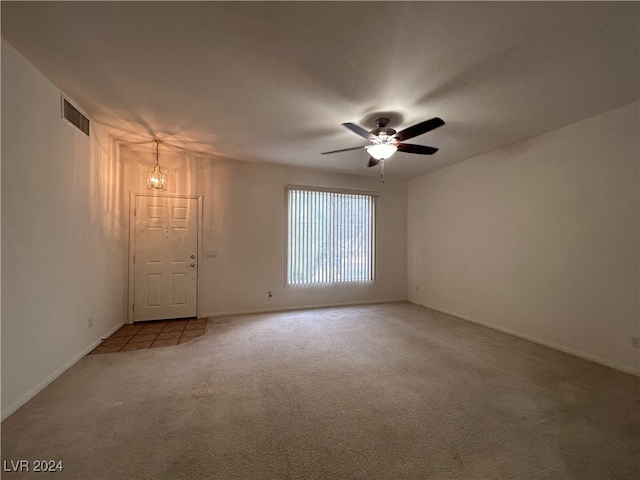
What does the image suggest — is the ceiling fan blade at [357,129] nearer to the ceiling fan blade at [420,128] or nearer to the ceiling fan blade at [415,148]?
the ceiling fan blade at [420,128]

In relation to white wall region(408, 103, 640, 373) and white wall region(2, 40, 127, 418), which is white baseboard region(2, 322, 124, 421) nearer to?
white wall region(2, 40, 127, 418)

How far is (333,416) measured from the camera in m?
1.94

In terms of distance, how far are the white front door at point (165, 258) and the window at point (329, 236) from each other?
1722 millimetres

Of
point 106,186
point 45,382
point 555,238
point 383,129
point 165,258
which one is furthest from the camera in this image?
point 165,258

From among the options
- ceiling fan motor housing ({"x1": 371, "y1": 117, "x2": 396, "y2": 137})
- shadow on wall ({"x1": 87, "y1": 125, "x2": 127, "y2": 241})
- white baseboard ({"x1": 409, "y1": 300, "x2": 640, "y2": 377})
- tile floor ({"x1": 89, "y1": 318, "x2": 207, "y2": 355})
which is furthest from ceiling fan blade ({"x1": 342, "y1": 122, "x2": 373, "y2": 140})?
white baseboard ({"x1": 409, "y1": 300, "x2": 640, "y2": 377})

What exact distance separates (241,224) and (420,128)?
133 inches

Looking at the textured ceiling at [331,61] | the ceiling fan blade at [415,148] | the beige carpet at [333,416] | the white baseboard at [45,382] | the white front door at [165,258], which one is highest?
the textured ceiling at [331,61]

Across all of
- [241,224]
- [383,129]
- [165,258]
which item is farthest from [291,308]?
[383,129]

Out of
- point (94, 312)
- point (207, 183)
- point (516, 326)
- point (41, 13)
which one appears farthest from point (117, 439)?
point (516, 326)

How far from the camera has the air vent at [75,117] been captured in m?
2.64

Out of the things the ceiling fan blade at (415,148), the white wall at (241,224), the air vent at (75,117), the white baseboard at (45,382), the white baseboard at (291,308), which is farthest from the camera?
the white baseboard at (291,308)

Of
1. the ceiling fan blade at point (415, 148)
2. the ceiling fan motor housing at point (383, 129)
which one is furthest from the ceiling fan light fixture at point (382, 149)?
the ceiling fan blade at point (415, 148)

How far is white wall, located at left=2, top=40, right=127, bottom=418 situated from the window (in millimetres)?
2910

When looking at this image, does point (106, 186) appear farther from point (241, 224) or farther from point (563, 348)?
point (563, 348)
